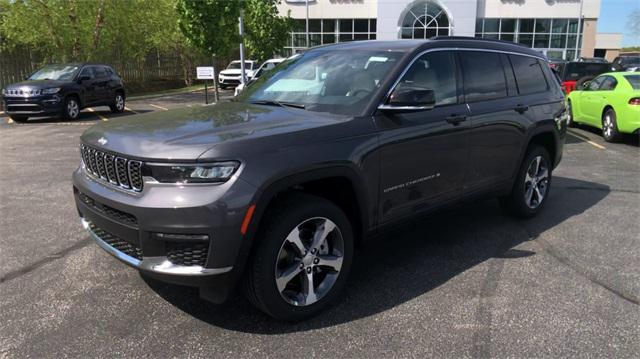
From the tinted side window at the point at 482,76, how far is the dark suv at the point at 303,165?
0.06 feet

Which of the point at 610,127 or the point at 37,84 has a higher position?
the point at 37,84

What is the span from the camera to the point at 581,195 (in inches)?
267

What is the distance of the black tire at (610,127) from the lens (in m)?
11.0

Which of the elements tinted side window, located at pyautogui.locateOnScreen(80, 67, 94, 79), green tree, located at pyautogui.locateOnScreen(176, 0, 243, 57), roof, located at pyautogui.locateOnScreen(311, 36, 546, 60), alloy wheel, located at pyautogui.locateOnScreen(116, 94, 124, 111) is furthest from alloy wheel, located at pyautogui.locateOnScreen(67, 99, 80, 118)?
roof, located at pyautogui.locateOnScreen(311, 36, 546, 60)

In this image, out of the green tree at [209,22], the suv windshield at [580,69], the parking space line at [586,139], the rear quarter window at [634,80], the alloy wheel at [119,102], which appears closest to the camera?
the rear quarter window at [634,80]

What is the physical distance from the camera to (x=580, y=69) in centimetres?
1597

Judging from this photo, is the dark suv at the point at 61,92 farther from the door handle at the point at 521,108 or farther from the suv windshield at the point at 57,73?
the door handle at the point at 521,108

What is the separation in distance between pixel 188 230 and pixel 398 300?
1668 mm

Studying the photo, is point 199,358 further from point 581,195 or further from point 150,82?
point 150,82

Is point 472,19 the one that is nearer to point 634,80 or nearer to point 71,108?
point 634,80

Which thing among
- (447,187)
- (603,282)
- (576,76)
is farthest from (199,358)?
(576,76)

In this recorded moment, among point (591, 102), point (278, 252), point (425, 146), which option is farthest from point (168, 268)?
point (591, 102)

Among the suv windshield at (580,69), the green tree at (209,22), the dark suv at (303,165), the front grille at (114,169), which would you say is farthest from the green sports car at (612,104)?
the green tree at (209,22)

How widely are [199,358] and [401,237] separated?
261cm
